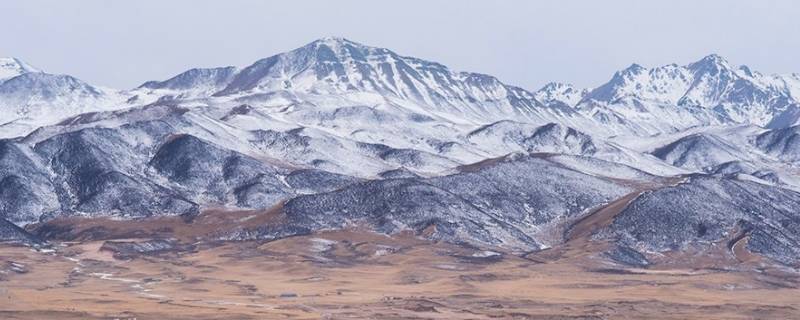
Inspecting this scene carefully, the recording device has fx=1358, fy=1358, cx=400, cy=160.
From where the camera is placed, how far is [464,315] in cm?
15300

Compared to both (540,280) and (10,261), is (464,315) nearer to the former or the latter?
(540,280)

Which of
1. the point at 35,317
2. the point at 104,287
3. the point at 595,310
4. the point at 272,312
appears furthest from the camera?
the point at 104,287

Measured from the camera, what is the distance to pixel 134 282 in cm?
18400

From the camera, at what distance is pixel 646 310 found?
535 feet

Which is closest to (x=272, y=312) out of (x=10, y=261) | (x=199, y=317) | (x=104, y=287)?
(x=199, y=317)

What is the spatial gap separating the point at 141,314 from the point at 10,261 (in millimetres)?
69967

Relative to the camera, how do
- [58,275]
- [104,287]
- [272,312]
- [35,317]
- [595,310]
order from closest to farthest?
1. [35,317]
2. [272,312]
3. [595,310]
4. [104,287]
5. [58,275]

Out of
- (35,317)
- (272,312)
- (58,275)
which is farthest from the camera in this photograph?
(58,275)

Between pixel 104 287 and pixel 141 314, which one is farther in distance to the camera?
pixel 104 287

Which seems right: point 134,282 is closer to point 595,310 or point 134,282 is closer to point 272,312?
point 272,312

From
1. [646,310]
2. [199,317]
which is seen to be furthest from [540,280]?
[199,317]

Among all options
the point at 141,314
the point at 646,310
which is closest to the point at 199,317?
the point at 141,314

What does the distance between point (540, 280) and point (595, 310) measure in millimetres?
35737

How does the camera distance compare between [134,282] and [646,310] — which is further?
[134,282]
